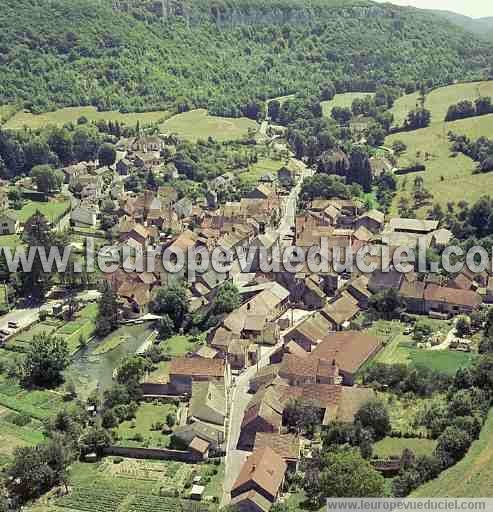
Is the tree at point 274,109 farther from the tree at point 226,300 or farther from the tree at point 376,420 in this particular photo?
the tree at point 376,420

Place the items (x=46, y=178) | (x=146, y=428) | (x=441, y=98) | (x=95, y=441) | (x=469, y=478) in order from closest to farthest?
(x=469, y=478)
(x=95, y=441)
(x=146, y=428)
(x=46, y=178)
(x=441, y=98)

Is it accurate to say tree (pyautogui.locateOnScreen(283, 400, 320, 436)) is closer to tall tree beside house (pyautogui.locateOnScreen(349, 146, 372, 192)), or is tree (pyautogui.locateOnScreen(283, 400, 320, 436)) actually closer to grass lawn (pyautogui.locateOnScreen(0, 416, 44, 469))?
grass lawn (pyautogui.locateOnScreen(0, 416, 44, 469))

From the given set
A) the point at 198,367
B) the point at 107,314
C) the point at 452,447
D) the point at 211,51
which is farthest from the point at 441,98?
the point at 452,447

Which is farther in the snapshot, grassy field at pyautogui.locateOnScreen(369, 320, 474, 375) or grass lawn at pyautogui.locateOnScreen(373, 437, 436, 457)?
grassy field at pyautogui.locateOnScreen(369, 320, 474, 375)

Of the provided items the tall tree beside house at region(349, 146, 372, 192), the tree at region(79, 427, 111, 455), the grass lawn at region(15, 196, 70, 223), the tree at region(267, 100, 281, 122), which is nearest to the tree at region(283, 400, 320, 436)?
the tree at region(79, 427, 111, 455)

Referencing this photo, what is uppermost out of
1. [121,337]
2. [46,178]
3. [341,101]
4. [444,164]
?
[341,101]

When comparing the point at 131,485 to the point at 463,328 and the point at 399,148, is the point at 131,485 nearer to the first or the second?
the point at 463,328

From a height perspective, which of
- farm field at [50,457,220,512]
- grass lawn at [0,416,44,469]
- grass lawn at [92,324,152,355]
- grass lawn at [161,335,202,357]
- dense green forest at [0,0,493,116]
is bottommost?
grass lawn at [0,416,44,469]
